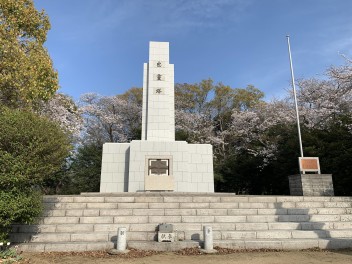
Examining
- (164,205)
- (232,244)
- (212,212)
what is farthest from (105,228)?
(232,244)

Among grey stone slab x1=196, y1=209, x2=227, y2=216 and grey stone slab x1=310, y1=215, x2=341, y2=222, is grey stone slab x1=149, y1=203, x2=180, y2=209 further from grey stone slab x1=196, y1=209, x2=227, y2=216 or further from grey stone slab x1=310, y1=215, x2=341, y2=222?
grey stone slab x1=310, y1=215, x2=341, y2=222

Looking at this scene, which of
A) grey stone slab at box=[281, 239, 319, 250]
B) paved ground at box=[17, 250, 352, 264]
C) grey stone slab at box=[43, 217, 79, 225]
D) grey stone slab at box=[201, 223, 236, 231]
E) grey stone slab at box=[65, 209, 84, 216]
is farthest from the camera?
grey stone slab at box=[65, 209, 84, 216]

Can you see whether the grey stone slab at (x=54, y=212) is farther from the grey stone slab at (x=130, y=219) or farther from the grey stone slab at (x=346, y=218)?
the grey stone slab at (x=346, y=218)

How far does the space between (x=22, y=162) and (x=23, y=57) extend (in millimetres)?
6328

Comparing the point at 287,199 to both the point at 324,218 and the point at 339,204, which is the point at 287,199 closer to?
the point at 324,218

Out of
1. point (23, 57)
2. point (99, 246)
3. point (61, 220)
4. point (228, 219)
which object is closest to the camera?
point (99, 246)

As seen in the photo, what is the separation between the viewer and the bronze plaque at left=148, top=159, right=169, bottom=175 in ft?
46.4

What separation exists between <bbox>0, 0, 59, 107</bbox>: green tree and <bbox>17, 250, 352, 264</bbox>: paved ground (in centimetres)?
728

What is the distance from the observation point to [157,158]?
14.4 metres

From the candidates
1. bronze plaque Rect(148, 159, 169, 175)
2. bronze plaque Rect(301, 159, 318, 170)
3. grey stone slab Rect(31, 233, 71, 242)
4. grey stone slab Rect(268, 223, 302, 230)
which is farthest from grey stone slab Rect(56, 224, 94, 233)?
bronze plaque Rect(301, 159, 318, 170)

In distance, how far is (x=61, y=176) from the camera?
21719 mm

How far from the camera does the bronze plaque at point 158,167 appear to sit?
46.4 feet

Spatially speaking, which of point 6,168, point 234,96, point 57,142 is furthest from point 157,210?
point 234,96

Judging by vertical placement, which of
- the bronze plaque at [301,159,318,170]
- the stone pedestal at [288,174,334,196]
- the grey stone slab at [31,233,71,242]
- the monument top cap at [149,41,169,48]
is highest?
the monument top cap at [149,41,169,48]
